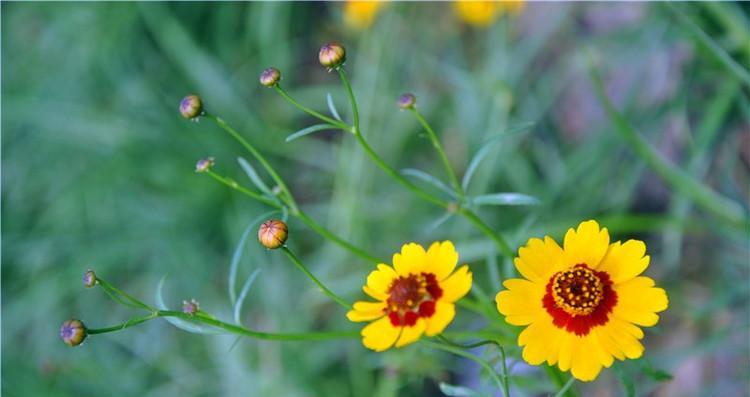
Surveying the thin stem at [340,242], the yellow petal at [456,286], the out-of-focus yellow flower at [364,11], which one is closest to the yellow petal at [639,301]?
the yellow petal at [456,286]

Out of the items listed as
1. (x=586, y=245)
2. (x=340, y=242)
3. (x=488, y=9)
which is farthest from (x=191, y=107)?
(x=488, y=9)

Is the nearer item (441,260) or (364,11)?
(441,260)

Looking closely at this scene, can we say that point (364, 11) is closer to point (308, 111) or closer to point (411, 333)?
point (308, 111)

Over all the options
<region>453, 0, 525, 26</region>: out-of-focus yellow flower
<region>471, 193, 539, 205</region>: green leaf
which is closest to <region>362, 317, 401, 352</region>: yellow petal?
<region>471, 193, 539, 205</region>: green leaf

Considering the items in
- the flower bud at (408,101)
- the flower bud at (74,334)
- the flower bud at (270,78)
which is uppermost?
the flower bud at (408,101)

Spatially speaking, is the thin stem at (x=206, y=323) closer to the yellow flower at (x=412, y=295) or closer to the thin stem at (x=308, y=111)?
the yellow flower at (x=412, y=295)
